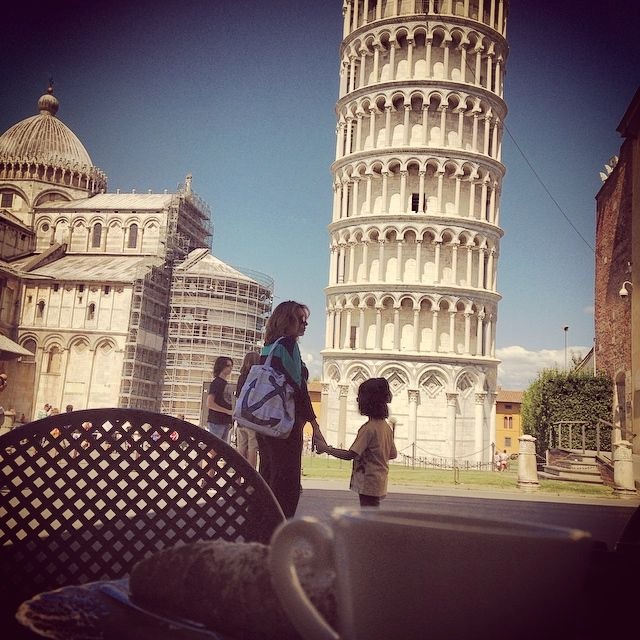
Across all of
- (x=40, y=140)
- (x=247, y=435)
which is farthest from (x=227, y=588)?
(x=40, y=140)

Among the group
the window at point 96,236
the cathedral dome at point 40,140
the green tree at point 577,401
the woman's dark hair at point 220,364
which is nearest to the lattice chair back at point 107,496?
the woman's dark hair at point 220,364

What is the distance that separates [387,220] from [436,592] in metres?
33.9

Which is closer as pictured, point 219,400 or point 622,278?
point 219,400

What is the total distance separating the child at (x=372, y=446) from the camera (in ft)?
16.1

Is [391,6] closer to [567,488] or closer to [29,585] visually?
[567,488]

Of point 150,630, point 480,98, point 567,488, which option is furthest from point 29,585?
point 480,98

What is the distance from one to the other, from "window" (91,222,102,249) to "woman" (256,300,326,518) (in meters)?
51.8

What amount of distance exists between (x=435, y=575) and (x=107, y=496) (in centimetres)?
90

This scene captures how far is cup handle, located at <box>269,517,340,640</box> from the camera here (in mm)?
666

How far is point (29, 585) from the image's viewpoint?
1.21 metres

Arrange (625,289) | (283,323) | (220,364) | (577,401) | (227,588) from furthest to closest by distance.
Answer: (577,401)
(625,289)
(220,364)
(283,323)
(227,588)

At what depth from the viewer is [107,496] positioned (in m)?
1.35

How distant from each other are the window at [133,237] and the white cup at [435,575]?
54373 millimetres

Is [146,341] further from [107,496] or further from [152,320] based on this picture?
[107,496]
